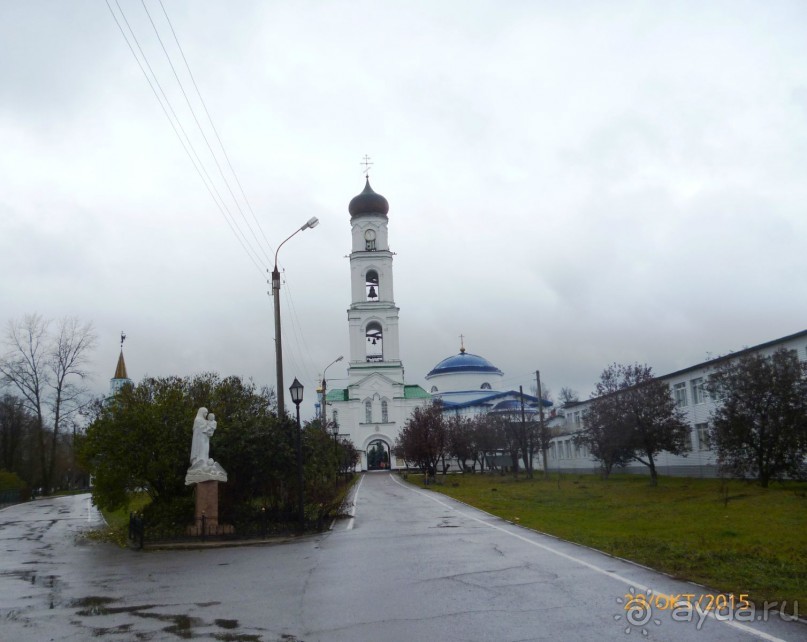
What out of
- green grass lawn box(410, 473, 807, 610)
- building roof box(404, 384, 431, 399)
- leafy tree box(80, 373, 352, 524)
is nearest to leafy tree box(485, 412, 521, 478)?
building roof box(404, 384, 431, 399)

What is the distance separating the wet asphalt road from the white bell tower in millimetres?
56993

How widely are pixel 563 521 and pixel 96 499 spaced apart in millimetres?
12039

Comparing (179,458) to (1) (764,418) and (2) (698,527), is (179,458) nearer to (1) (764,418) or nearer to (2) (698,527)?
(2) (698,527)

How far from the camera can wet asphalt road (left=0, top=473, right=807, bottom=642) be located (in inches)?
286

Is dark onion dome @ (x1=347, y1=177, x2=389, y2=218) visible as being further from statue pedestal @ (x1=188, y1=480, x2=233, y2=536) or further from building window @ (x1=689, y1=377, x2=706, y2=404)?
statue pedestal @ (x1=188, y1=480, x2=233, y2=536)

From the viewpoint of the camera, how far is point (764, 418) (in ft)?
85.7

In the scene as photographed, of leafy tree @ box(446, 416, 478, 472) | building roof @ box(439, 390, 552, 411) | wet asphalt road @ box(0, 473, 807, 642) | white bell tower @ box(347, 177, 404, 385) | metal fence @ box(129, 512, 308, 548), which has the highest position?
white bell tower @ box(347, 177, 404, 385)

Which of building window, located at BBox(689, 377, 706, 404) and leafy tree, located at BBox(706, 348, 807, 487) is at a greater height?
building window, located at BBox(689, 377, 706, 404)

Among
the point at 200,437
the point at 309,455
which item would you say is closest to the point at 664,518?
the point at 309,455

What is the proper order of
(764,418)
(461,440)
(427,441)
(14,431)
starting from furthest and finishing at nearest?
(461,440) → (14,431) → (427,441) → (764,418)

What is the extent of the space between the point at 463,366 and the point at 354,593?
8521 centimetres

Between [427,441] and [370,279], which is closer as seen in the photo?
[427,441]

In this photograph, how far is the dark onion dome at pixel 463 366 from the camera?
93.9 meters

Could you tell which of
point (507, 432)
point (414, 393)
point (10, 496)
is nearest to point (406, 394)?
point (414, 393)
